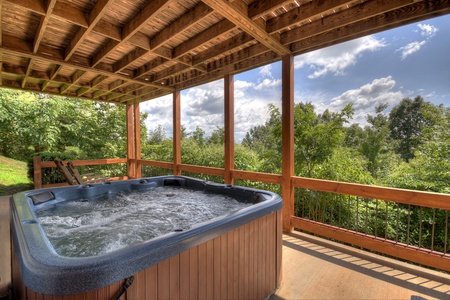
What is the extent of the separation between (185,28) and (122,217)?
2.25m

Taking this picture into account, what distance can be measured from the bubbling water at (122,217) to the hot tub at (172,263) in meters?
0.22

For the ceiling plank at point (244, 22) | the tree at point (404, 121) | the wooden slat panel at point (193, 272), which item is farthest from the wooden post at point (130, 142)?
the tree at point (404, 121)

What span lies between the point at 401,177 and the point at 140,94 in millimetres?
6090

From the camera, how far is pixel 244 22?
237cm

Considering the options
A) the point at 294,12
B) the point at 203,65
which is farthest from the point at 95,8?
the point at 294,12

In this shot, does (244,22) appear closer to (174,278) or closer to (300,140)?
(300,140)

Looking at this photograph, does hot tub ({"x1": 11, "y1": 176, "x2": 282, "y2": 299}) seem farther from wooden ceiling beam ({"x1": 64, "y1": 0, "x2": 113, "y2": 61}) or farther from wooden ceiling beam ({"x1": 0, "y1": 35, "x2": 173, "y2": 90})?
wooden ceiling beam ({"x1": 0, "y1": 35, "x2": 173, "y2": 90})

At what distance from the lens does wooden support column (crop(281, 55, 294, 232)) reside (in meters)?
3.09

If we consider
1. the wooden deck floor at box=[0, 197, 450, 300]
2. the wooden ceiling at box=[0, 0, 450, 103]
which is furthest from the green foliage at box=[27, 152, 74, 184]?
the wooden deck floor at box=[0, 197, 450, 300]

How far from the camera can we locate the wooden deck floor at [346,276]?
1870 mm

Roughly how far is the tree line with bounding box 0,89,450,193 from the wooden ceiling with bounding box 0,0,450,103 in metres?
1.56

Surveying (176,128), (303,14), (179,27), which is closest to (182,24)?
(179,27)

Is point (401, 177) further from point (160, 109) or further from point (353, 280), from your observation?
point (160, 109)

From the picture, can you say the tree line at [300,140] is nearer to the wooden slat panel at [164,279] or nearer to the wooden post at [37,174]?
the wooden post at [37,174]
